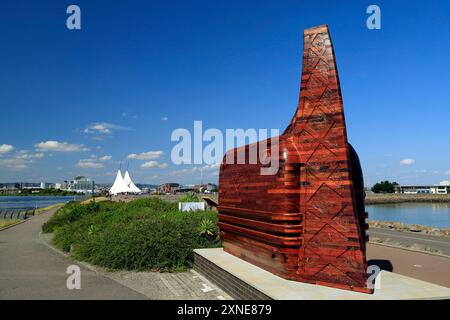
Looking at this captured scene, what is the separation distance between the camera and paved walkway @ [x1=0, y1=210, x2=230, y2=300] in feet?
31.1

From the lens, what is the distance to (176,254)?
13.0 metres

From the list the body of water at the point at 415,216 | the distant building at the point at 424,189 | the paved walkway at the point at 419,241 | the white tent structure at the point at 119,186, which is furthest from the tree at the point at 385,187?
the paved walkway at the point at 419,241

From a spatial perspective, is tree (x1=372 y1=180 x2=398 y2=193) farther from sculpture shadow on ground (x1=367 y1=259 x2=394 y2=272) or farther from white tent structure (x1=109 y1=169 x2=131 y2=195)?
sculpture shadow on ground (x1=367 y1=259 x2=394 y2=272)

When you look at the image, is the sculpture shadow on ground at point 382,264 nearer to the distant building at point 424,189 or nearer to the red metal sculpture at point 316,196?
the red metal sculpture at point 316,196

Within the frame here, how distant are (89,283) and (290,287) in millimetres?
6011

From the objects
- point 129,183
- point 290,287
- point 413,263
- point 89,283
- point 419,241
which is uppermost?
point 129,183

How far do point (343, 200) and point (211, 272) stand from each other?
4.81 metres

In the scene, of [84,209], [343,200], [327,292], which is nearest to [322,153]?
[343,200]

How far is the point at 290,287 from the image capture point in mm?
7750

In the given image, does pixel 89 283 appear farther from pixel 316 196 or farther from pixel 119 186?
pixel 119 186

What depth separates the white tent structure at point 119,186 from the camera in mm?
73562

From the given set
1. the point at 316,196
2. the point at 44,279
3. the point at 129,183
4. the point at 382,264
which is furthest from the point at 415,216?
the point at 44,279
